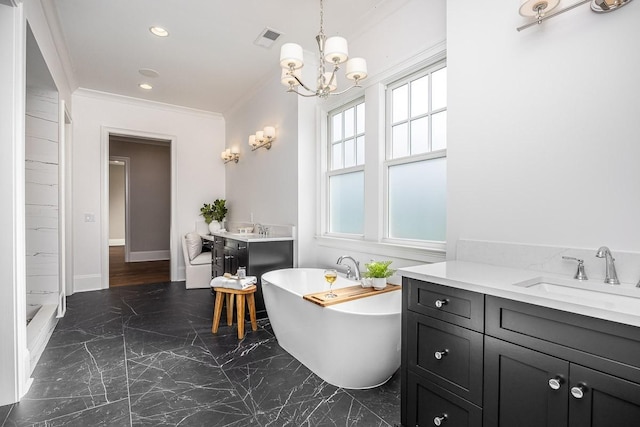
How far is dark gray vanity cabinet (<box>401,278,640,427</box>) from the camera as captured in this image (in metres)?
0.99

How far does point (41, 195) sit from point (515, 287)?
411 cm

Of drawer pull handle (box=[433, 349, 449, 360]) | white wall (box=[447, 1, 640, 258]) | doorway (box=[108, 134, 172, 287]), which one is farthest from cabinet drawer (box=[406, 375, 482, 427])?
doorway (box=[108, 134, 172, 287])

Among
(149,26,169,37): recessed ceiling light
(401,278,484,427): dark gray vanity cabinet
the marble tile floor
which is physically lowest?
the marble tile floor

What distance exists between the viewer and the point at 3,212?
1898 mm

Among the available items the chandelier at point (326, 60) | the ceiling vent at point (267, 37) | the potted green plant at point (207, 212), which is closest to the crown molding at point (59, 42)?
the ceiling vent at point (267, 37)

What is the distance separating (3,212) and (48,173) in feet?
5.73

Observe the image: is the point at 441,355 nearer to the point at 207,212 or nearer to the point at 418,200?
the point at 418,200

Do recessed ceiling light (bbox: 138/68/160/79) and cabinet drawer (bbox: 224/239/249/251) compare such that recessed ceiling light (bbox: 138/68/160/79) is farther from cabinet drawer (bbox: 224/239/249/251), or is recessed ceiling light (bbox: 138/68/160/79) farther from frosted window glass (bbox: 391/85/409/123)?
frosted window glass (bbox: 391/85/409/123)

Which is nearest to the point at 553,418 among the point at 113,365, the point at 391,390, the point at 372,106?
the point at 391,390

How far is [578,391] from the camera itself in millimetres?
1038

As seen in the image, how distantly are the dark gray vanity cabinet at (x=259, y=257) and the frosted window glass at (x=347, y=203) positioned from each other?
0.62m

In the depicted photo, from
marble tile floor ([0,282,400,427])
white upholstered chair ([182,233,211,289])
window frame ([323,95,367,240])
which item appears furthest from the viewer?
white upholstered chair ([182,233,211,289])

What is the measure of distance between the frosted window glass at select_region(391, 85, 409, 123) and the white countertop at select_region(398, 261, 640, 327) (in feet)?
4.71

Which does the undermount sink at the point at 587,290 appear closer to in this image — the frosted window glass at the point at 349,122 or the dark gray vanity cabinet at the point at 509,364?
the dark gray vanity cabinet at the point at 509,364
